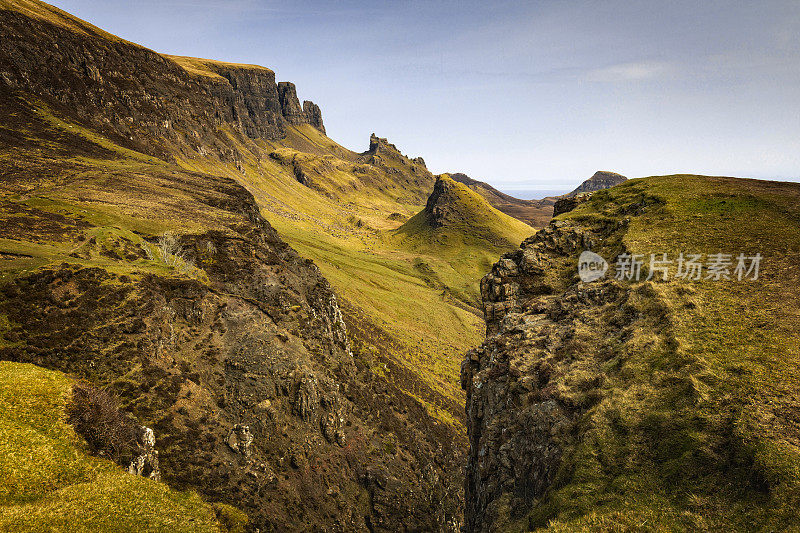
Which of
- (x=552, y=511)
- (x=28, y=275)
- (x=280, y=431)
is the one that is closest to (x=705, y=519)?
(x=552, y=511)

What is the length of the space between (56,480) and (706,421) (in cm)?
3901

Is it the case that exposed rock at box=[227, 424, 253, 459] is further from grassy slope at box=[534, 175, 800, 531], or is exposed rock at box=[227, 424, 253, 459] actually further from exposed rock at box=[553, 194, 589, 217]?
exposed rock at box=[553, 194, 589, 217]

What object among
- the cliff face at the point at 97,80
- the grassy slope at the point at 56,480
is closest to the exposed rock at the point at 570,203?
the grassy slope at the point at 56,480

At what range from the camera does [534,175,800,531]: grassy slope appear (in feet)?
53.8

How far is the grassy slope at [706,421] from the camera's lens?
53.8ft

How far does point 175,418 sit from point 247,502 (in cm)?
1206

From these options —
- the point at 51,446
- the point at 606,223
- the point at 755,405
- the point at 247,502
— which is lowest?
the point at 247,502

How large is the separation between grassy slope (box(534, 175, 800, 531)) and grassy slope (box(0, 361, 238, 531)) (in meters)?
25.9

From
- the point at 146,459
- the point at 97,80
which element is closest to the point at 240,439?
the point at 146,459

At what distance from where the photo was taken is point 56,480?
21016 millimetres

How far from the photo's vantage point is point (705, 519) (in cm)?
1602

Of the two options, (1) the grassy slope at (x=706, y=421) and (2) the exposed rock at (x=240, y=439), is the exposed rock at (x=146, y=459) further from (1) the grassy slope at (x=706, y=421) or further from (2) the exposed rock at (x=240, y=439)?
(1) the grassy slope at (x=706, y=421)

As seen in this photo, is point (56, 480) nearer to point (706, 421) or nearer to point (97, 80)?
point (706, 421)

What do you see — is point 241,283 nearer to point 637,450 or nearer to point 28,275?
point 28,275
